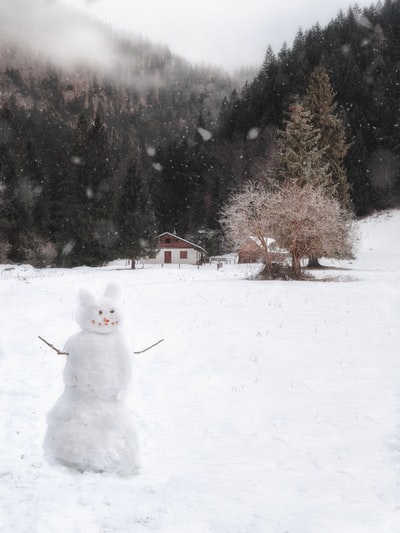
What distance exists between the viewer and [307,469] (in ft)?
18.0

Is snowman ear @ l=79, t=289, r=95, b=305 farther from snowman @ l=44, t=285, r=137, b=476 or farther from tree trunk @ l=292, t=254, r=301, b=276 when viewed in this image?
tree trunk @ l=292, t=254, r=301, b=276

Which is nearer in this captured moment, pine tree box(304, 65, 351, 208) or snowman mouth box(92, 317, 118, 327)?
snowman mouth box(92, 317, 118, 327)

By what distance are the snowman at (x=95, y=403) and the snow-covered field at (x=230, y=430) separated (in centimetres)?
20

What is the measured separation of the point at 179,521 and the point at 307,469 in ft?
6.17

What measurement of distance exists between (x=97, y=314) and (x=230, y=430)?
2.72 meters

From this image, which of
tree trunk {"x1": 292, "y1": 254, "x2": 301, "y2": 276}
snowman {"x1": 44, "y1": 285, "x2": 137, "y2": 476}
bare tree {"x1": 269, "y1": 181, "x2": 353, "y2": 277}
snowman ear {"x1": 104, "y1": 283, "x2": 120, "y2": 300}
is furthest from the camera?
tree trunk {"x1": 292, "y1": 254, "x2": 301, "y2": 276}

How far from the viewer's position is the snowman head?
5.24 meters

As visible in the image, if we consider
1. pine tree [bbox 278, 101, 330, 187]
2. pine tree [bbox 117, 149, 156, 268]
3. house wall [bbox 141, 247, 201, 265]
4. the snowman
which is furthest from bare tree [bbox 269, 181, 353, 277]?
house wall [bbox 141, 247, 201, 265]

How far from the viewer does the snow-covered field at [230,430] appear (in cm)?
451

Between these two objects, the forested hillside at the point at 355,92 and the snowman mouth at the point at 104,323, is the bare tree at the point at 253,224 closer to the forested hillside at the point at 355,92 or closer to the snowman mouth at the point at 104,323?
the snowman mouth at the point at 104,323

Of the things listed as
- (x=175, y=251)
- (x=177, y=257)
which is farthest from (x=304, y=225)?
(x=175, y=251)

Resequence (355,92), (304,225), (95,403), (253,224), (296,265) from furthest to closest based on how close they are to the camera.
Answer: (355,92), (296,265), (253,224), (304,225), (95,403)

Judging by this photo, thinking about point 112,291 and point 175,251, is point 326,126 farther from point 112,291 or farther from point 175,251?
point 112,291

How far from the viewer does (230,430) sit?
6.46 metres
